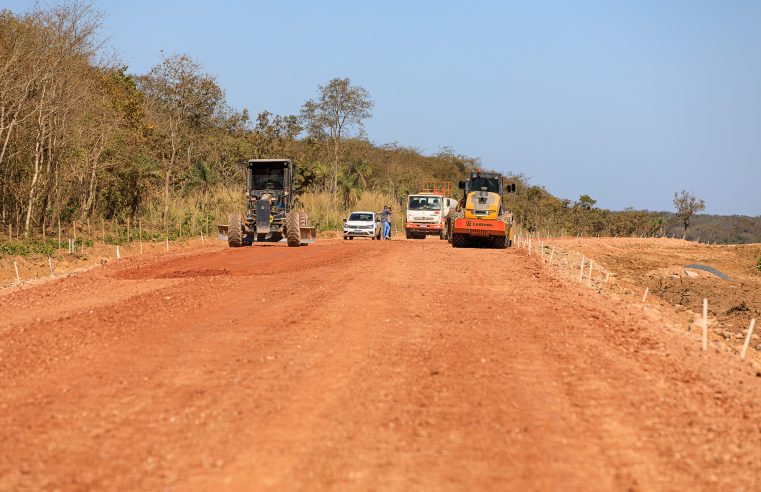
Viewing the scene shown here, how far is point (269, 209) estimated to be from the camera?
102ft

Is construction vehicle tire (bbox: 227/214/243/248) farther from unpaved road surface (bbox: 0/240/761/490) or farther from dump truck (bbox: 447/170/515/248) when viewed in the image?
unpaved road surface (bbox: 0/240/761/490)

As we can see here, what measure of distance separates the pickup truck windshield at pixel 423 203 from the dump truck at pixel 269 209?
1403cm

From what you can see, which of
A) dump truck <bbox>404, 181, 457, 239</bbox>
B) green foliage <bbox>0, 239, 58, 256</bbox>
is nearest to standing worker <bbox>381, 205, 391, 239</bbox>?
dump truck <bbox>404, 181, 457, 239</bbox>

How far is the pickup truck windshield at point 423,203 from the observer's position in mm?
44812

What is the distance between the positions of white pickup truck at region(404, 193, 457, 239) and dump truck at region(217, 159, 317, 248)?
1401cm

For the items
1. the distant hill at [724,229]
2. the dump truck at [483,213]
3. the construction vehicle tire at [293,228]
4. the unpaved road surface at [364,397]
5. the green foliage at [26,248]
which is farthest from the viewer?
the distant hill at [724,229]

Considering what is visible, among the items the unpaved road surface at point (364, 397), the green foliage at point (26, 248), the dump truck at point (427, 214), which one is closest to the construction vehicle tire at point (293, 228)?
the green foliage at point (26, 248)

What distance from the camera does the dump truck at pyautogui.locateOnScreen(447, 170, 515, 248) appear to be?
3183 centimetres

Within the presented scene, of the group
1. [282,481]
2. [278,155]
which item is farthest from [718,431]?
[278,155]

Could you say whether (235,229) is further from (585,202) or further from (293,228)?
(585,202)

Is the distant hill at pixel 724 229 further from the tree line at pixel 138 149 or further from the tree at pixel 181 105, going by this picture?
the tree at pixel 181 105

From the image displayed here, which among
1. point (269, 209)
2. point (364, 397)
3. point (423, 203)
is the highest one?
point (423, 203)

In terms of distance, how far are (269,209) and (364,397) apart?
2344cm

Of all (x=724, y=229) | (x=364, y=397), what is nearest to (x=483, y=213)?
(x=364, y=397)
